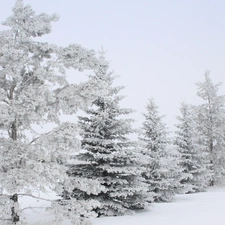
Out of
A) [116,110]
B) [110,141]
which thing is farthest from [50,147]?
[116,110]

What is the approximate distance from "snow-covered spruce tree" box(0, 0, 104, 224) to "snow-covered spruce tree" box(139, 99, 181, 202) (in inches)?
326

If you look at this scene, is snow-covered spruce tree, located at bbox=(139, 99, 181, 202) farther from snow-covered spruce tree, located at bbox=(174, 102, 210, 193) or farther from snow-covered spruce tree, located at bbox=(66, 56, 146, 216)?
→ snow-covered spruce tree, located at bbox=(66, 56, 146, 216)

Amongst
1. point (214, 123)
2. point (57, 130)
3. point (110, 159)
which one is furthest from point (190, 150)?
point (57, 130)

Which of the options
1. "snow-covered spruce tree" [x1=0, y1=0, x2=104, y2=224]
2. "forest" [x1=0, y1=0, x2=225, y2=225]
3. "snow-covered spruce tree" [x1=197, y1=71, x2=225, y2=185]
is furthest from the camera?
"snow-covered spruce tree" [x1=197, y1=71, x2=225, y2=185]

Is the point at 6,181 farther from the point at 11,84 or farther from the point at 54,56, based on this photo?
the point at 54,56

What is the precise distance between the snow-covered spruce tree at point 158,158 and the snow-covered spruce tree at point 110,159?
387cm

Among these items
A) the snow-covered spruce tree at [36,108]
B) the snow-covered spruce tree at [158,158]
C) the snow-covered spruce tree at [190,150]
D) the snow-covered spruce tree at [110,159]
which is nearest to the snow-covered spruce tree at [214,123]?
the snow-covered spruce tree at [190,150]

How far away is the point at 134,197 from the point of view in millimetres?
12641

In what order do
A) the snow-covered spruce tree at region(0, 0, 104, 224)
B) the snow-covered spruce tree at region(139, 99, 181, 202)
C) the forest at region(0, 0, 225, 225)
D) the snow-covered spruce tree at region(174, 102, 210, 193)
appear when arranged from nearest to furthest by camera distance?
the snow-covered spruce tree at region(0, 0, 104, 224) < the forest at region(0, 0, 225, 225) < the snow-covered spruce tree at region(139, 99, 181, 202) < the snow-covered spruce tree at region(174, 102, 210, 193)

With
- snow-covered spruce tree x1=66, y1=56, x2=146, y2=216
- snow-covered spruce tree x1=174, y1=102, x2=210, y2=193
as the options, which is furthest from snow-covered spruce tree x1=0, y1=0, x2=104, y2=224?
snow-covered spruce tree x1=174, y1=102, x2=210, y2=193

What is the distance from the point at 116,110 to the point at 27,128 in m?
4.89

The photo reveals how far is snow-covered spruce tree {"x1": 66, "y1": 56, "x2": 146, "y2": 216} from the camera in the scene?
467 inches

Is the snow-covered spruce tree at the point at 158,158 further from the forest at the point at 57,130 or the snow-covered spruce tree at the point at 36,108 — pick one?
the snow-covered spruce tree at the point at 36,108

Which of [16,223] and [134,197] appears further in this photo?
[134,197]
